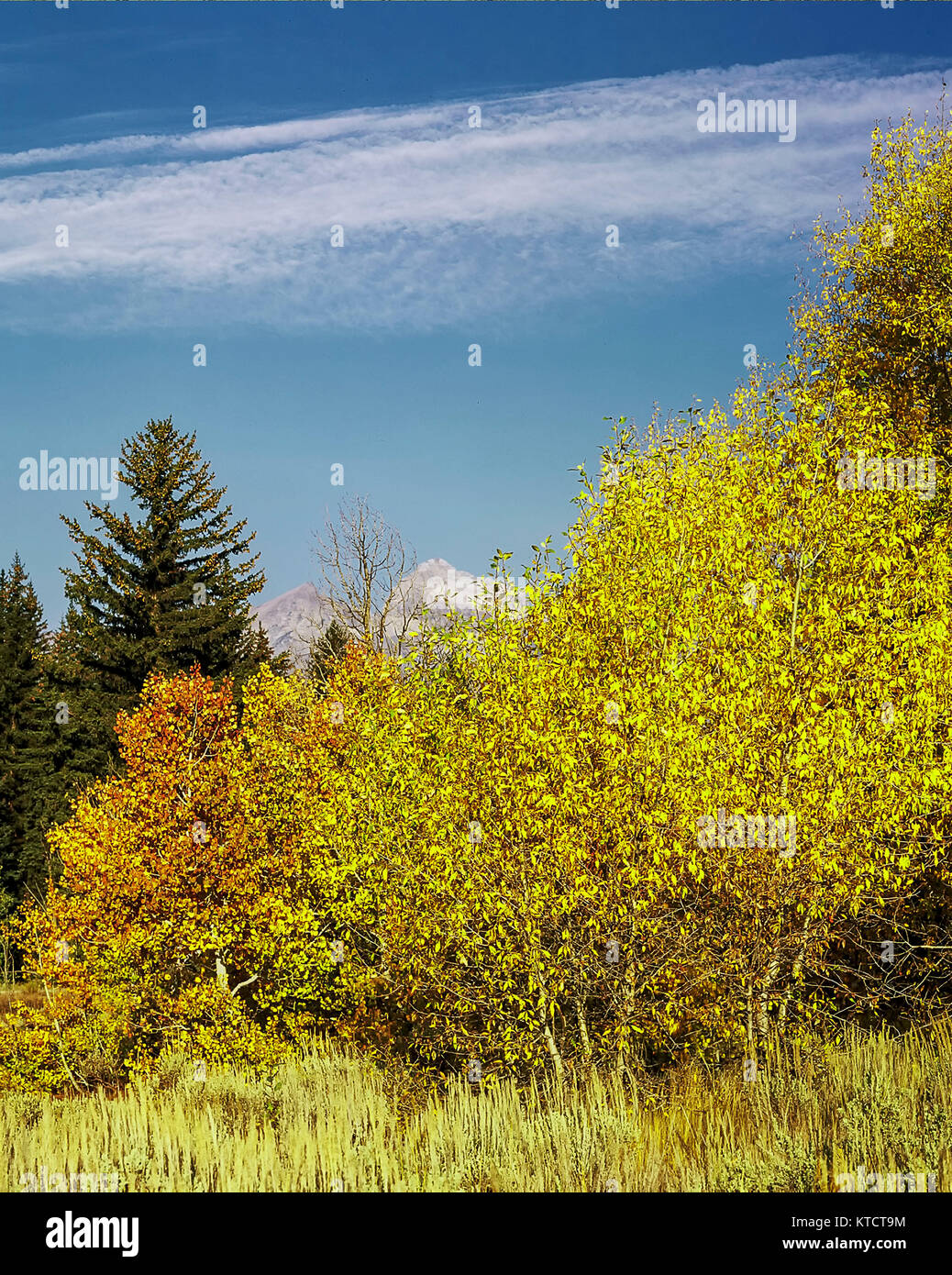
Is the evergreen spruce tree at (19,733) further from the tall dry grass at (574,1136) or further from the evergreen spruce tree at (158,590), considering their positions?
the tall dry grass at (574,1136)

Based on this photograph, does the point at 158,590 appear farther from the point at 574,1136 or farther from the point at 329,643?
the point at 574,1136

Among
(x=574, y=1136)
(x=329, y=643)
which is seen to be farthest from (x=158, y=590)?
(x=574, y=1136)

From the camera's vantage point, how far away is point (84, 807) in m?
22.4

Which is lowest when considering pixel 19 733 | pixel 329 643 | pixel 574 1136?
pixel 574 1136

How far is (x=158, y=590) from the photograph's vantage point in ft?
125

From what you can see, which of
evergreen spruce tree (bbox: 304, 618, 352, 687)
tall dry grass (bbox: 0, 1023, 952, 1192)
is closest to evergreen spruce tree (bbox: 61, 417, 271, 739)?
evergreen spruce tree (bbox: 304, 618, 352, 687)

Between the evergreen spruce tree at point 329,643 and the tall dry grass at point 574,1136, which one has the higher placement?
the evergreen spruce tree at point 329,643

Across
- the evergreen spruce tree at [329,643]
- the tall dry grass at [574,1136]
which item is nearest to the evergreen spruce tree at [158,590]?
the evergreen spruce tree at [329,643]

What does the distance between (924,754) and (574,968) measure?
397 centimetres

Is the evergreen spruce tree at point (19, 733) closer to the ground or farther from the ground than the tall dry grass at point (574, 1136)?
farther from the ground

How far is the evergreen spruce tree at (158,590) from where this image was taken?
36250mm

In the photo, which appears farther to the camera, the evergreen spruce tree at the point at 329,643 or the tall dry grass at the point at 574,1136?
the evergreen spruce tree at the point at 329,643

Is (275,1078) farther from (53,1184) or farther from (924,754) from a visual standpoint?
(924,754)

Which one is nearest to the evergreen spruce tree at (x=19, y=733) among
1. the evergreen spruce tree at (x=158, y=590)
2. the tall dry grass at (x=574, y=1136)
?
the evergreen spruce tree at (x=158, y=590)
